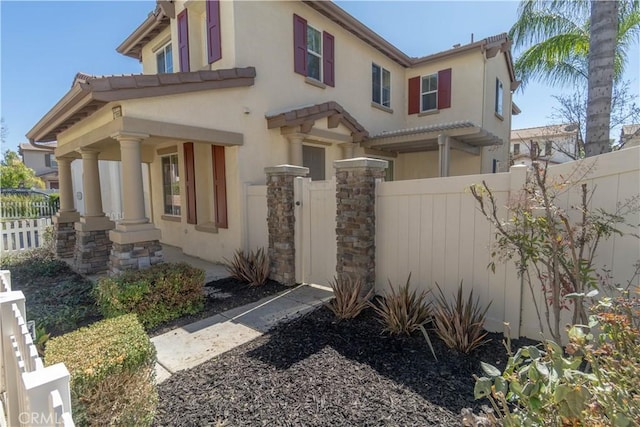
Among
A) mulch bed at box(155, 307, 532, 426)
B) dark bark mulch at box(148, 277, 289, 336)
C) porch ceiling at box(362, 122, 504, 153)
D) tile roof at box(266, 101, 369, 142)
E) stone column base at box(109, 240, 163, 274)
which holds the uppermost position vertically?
tile roof at box(266, 101, 369, 142)

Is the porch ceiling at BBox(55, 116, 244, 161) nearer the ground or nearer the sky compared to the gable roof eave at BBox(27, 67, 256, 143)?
nearer the ground

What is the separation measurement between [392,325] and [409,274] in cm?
89

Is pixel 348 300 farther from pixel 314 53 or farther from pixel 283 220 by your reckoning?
pixel 314 53

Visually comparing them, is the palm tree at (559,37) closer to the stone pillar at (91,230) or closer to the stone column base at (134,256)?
the stone column base at (134,256)

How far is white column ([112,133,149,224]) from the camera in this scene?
5617 millimetres

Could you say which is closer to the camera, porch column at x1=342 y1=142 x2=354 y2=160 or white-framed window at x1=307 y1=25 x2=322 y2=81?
white-framed window at x1=307 y1=25 x2=322 y2=81

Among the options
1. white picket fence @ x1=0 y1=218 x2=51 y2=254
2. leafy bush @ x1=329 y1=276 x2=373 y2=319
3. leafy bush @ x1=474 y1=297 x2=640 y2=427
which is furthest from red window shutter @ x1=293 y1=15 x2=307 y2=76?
white picket fence @ x1=0 y1=218 x2=51 y2=254

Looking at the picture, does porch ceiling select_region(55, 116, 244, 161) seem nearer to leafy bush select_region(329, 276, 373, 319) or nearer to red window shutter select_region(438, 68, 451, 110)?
leafy bush select_region(329, 276, 373, 319)

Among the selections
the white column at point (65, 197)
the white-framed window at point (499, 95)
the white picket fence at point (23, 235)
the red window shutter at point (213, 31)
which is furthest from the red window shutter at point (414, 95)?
the white picket fence at point (23, 235)

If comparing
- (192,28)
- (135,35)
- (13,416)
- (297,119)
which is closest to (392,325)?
(13,416)

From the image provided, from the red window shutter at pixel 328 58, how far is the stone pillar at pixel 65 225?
7.93m

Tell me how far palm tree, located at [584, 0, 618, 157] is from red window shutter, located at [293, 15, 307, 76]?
6.33m

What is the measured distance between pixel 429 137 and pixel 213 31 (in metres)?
6.71

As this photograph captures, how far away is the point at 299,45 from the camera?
8812mm
